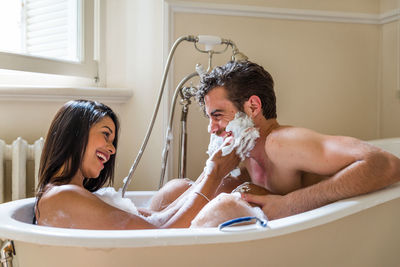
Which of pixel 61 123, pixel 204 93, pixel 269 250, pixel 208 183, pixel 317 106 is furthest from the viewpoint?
pixel 317 106

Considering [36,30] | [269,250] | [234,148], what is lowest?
[269,250]

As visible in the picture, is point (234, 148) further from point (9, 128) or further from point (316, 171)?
point (9, 128)

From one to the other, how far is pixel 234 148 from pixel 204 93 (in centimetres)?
22

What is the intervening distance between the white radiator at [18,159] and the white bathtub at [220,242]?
1.87 feet

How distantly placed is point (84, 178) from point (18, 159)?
2.09ft

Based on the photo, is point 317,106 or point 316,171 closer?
point 316,171

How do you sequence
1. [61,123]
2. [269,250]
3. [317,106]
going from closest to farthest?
[269,250] → [61,123] → [317,106]

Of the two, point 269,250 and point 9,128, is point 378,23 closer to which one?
point 269,250

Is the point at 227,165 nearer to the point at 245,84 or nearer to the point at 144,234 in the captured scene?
the point at 245,84

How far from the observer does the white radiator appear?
5.82 ft

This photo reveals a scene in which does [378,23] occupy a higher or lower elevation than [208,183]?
higher

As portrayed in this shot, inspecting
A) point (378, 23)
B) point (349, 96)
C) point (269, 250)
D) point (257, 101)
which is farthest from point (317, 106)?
point (269, 250)

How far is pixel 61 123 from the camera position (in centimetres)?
118

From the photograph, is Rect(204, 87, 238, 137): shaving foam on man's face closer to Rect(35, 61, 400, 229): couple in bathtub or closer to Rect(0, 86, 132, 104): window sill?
Rect(35, 61, 400, 229): couple in bathtub
